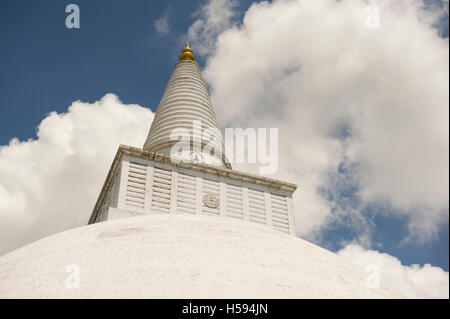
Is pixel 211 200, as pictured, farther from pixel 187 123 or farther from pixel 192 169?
pixel 187 123

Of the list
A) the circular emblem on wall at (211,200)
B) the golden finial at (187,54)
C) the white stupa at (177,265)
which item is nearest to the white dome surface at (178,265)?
the white stupa at (177,265)

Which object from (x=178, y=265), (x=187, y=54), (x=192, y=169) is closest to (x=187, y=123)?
(x=192, y=169)

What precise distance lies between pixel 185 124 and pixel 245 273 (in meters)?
13.1

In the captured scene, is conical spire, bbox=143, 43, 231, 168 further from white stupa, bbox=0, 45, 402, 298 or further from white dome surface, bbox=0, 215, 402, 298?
white dome surface, bbox=0, 215, 402, 298

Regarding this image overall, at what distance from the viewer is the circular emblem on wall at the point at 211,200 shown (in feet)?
51.7

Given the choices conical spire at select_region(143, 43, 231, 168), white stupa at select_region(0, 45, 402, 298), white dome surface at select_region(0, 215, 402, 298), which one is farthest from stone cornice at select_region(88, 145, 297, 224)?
white dome surface at select_region(0, 215, 402, 298)

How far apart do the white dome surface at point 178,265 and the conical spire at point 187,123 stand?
845 cm

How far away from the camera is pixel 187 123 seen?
63.1 ft

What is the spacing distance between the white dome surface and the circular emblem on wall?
6910 millimetres

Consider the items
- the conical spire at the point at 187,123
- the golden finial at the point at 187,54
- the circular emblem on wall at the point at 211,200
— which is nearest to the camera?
the circular emblem on wall at the point at 211,200

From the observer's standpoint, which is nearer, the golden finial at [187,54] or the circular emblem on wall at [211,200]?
the circular emblem on wall at [211,200]

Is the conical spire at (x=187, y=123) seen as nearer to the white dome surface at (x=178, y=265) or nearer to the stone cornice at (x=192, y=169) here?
the stone cornice at (x=192, y=169)

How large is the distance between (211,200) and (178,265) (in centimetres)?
930

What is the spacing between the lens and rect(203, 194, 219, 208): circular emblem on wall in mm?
15766
